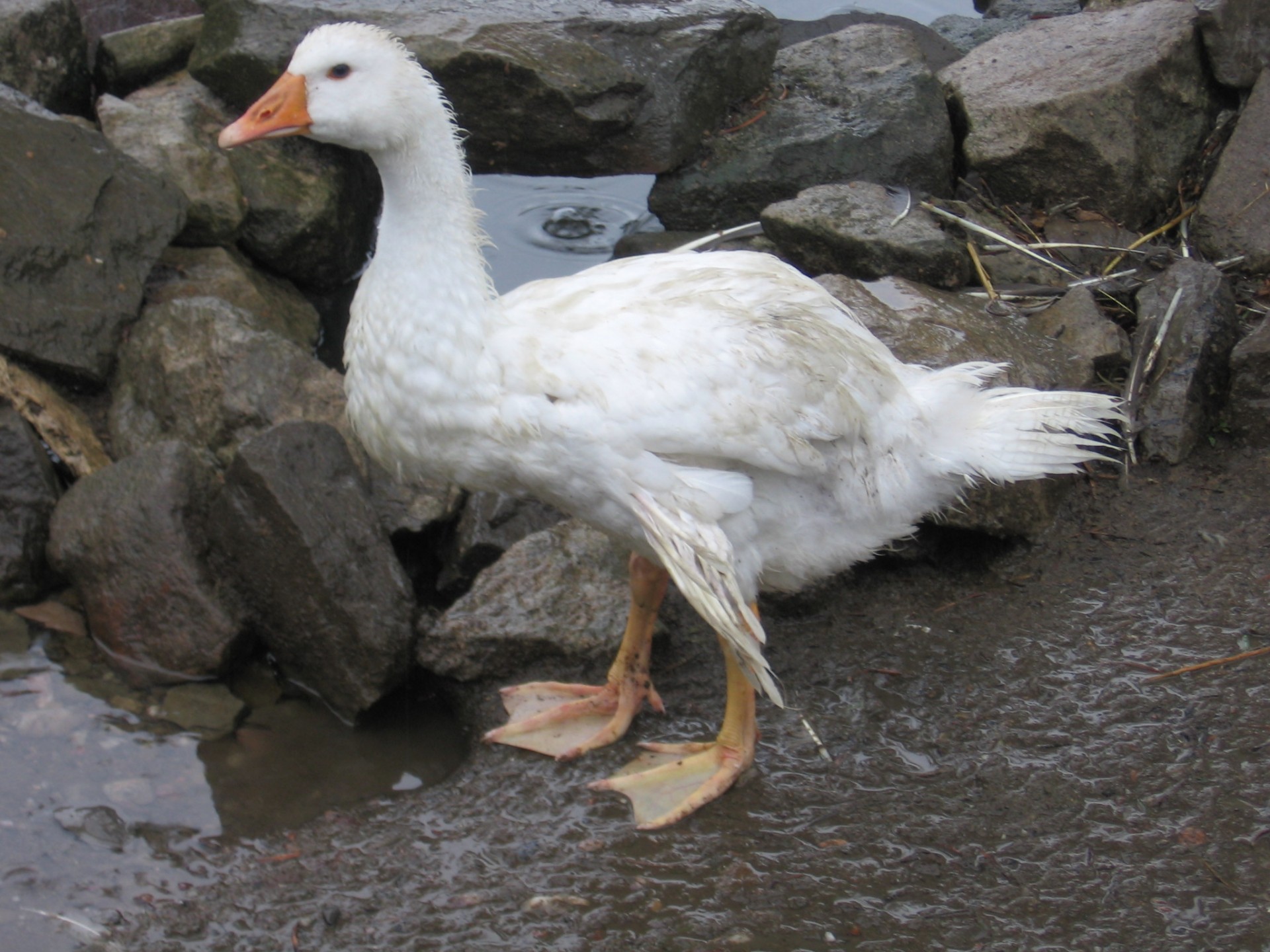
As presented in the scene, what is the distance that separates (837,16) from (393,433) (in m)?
5.82

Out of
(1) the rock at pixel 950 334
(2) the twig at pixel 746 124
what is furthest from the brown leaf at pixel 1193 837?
(2) the twig at pixel 746 124

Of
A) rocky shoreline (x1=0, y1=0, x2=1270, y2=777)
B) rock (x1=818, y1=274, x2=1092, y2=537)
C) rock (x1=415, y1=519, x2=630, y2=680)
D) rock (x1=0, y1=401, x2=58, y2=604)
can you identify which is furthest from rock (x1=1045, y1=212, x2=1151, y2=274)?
rock (x1=0, y1=401, x2=58, y2=604)

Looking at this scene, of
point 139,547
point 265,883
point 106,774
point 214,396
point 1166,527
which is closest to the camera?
point 265,883

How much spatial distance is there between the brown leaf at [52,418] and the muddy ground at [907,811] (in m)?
1.76

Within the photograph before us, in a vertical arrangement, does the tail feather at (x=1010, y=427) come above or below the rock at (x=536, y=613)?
above

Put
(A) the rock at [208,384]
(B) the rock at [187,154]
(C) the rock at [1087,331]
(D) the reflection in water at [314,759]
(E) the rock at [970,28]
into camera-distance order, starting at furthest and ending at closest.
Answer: (E) the rock at [970,28] < (B) the rock at [187,154] < (C) the rock at [1087,331] < (A) the rock at [208,384] < (D) the reflection in water at [314,759]

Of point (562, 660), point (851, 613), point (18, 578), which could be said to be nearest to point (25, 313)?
point (18, 578)

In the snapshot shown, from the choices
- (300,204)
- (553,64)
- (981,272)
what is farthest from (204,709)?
(981,272)

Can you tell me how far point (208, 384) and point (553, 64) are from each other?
212 cm

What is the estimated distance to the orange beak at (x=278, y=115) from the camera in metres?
3.23

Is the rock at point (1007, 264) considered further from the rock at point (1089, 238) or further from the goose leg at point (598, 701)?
the goose leg at point (598, 701)

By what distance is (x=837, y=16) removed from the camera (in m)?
7.92

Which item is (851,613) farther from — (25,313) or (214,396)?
(25,313)

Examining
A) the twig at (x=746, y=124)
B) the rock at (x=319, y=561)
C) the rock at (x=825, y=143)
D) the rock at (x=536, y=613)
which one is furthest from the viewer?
the twig at (x=746, y=124)
